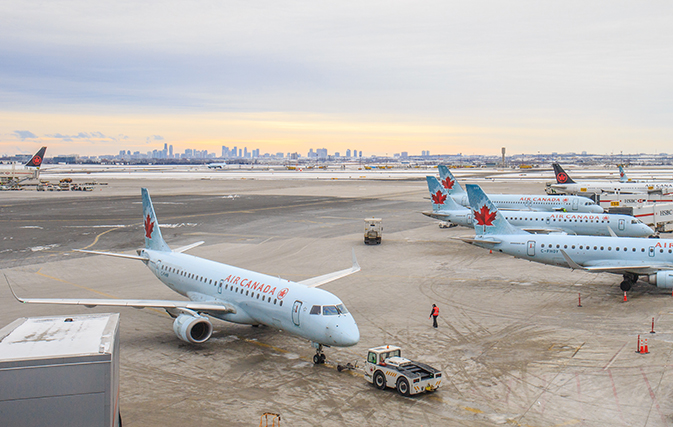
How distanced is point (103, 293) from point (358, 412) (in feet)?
84.4

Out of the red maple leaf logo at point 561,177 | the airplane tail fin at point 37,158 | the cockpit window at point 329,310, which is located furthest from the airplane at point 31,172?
the cockpit window at point 329,310

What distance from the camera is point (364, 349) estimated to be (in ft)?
92.6

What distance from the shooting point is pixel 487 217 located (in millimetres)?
45688

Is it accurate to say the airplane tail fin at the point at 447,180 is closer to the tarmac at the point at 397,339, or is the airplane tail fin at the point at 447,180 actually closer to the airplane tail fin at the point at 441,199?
the airplane tail fin at the point at 441,199

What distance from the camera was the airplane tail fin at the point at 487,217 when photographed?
1770 inches

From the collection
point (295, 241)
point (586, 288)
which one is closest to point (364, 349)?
point (586, 288)

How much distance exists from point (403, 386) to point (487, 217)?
26.1 metres

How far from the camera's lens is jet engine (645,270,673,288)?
36.2 m

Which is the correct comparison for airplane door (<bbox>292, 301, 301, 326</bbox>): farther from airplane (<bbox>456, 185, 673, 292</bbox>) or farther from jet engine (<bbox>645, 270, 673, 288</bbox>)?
jet engine (<bbox>645, 270, 673, 288</bbox>)

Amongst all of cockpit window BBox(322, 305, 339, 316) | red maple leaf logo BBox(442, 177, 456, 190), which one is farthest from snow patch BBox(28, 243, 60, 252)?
red maple leaf logo BBox(442, 177, 456, 190)

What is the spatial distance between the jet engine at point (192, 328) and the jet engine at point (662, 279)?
29.0 metres

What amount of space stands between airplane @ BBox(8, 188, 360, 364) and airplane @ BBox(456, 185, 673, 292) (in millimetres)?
16913

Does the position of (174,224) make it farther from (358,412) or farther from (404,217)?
(358,412)

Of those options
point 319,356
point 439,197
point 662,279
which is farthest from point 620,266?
point 439,197
